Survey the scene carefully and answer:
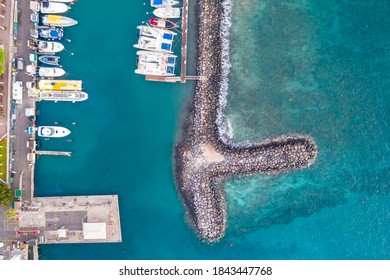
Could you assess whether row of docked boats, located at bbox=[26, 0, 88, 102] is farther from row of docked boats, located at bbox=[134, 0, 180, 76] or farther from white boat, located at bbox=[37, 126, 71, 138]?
row of docked boats, located at bbox=[134, 0, 180, 76]

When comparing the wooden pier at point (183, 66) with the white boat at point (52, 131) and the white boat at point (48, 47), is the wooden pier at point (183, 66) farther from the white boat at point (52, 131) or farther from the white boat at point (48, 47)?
the white boat at point (52, 131)

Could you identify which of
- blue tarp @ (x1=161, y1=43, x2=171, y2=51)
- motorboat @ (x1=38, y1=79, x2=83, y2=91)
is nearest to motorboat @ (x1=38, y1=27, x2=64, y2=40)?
motorboat @ (x1=38, y1=79, x2=83, y2=91)

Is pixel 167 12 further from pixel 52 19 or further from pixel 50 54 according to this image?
pixel 50 54

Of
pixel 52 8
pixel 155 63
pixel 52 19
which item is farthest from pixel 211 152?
pixel 52 8

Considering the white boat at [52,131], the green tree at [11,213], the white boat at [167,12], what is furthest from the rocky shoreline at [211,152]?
the green tree at [11,213]
